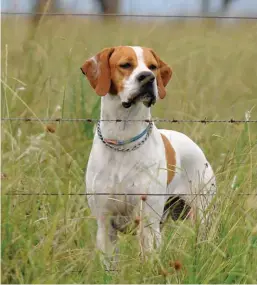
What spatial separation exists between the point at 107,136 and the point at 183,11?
2.32 metres

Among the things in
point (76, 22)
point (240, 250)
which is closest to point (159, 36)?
point (76, 22)

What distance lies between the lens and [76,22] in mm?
7434

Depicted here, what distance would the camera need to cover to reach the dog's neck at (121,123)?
4770mm

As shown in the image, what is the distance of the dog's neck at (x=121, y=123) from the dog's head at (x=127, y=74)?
75 mm

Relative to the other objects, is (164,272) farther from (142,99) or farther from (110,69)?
(110,69)

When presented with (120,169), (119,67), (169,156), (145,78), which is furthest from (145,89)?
(169,156)

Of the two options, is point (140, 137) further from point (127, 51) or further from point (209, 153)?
point (209, 153)

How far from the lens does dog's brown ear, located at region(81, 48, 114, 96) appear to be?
4.67m

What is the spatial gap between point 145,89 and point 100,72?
0.28 meters

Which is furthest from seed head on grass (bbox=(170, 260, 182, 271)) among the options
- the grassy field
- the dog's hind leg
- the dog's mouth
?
the dog's mouth

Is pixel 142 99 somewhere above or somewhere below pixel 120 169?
above

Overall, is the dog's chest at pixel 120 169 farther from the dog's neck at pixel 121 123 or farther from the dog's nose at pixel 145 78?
the dog's nose at pixel 145 78

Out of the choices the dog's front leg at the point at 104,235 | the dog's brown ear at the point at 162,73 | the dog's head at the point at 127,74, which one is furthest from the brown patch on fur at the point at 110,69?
the dog's front leg at the point at 104,235

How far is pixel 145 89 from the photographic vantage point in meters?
4.57
